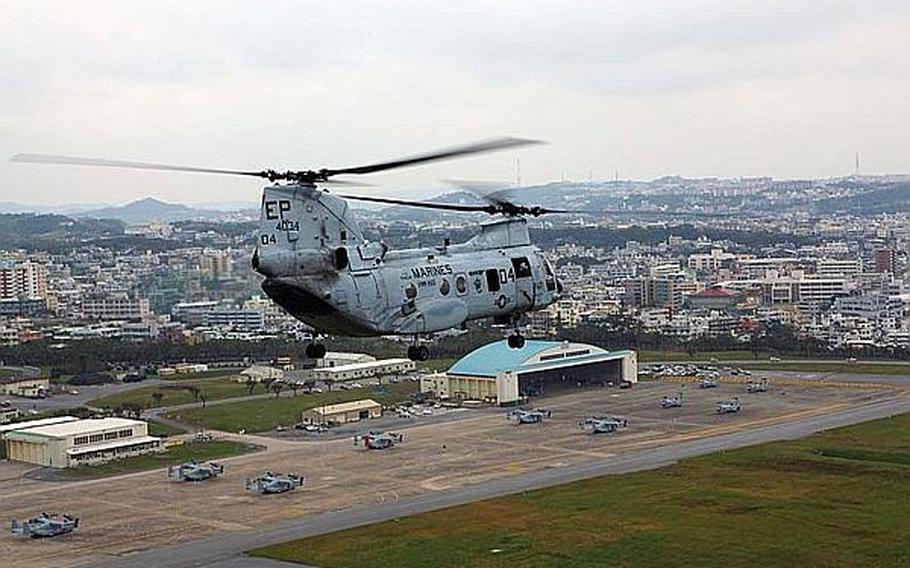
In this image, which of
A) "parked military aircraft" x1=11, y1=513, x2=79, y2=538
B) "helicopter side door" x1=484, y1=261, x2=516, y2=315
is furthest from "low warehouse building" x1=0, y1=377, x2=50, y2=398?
"helicopter side door" x1=484, y1=261, x2=516, y2=315

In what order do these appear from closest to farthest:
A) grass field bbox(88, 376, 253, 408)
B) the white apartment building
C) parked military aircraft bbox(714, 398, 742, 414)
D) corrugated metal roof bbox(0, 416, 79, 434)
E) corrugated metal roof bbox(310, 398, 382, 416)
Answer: corrugated metal roof bbox(0, 416, 79, 434), parked military aircraft bbox(714, 398, 742, 414), corrugated metal roof bbox(310, 398, 382, 416), grass field bbox(88, 376, 253, 408), the white apartment building

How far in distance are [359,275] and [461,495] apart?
28.1m

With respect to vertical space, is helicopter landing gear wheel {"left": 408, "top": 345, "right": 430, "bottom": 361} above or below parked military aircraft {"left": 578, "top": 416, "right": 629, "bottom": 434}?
above

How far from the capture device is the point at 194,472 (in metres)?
55.2

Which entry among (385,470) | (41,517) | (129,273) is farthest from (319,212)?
(129,273)

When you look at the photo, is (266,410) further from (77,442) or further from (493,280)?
(493,280)

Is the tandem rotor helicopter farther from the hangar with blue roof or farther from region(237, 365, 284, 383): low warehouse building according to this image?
region(237, 365, 284, 383): low warehouse building

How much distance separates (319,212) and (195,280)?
94668 millimetres

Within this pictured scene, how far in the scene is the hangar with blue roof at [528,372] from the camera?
79.8 meters

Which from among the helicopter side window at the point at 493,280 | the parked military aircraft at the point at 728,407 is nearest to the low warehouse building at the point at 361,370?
the parked military aircraft at the point at 728,407

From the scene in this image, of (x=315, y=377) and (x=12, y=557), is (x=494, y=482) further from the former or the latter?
(x=315, y=377)

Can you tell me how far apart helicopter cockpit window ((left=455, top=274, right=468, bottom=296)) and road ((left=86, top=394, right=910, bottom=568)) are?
16210mm

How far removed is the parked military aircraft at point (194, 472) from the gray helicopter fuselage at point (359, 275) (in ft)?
103

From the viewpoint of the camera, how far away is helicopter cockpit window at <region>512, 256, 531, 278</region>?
Result: 2734cm
